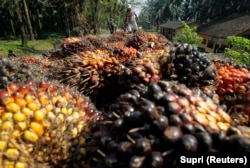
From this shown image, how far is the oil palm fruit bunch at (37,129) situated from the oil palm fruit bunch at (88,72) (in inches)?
40.5

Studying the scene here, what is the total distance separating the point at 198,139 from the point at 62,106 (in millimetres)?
959

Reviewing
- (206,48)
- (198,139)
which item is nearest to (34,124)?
(198,139)

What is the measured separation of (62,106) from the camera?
6.32ft

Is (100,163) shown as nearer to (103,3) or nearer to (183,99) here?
(183,99)

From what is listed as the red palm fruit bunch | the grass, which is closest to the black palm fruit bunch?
the red palm fruit bunch

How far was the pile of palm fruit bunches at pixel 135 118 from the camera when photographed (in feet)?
4.26

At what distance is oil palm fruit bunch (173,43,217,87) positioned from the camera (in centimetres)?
247

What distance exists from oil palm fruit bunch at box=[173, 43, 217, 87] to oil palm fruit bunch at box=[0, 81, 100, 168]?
97cm

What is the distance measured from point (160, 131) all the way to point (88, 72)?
1.84 m

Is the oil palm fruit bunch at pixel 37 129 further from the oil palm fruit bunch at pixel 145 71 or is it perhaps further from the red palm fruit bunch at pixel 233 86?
the red palm fruit bunch at pixel 233 86

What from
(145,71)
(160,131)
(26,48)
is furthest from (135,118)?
(26,48)

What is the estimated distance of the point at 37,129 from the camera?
173cm

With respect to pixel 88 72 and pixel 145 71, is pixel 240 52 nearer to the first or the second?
pixel 88 72

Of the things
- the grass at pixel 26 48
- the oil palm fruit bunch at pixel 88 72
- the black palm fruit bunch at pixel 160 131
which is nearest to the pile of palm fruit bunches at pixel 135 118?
the black palm fruit bunch at pixel 160 131
